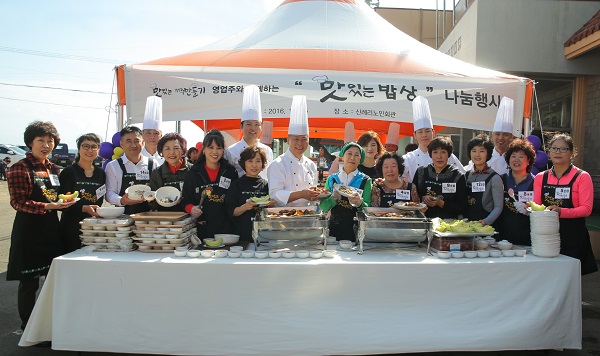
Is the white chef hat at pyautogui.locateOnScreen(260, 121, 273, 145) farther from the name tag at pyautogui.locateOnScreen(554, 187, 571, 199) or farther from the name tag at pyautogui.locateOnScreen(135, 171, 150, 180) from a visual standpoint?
the name tag at pyautogui.locateOnScreen(554, 187, 571, 199)

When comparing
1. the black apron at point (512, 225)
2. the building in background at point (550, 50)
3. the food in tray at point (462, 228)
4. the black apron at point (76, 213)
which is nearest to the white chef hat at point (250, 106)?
the black apron at point (76, 213)

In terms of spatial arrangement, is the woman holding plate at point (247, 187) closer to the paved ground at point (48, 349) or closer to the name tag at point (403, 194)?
the name tag at point (403, 194)

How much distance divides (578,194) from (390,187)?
3.73 feet

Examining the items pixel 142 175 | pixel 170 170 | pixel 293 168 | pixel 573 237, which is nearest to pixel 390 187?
pixel 293 168

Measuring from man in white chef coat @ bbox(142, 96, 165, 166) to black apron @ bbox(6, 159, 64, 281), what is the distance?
2.48 feet

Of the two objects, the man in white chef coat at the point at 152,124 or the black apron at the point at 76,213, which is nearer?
the black apron at the point at 76,213

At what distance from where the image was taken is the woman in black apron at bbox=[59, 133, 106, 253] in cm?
257

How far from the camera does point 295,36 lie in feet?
13.6

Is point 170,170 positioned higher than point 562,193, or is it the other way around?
point 170,170

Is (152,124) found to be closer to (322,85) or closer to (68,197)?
(68,197)

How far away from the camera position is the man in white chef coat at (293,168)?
8.32ft

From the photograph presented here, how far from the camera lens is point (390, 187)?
270cm

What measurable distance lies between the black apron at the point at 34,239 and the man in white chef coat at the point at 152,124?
2.48ft

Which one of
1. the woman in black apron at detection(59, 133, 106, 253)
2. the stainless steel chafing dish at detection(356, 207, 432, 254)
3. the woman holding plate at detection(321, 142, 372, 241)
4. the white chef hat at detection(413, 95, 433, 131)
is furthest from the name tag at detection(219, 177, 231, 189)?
the white chef hat at detection(413, 95, 433, 131)
